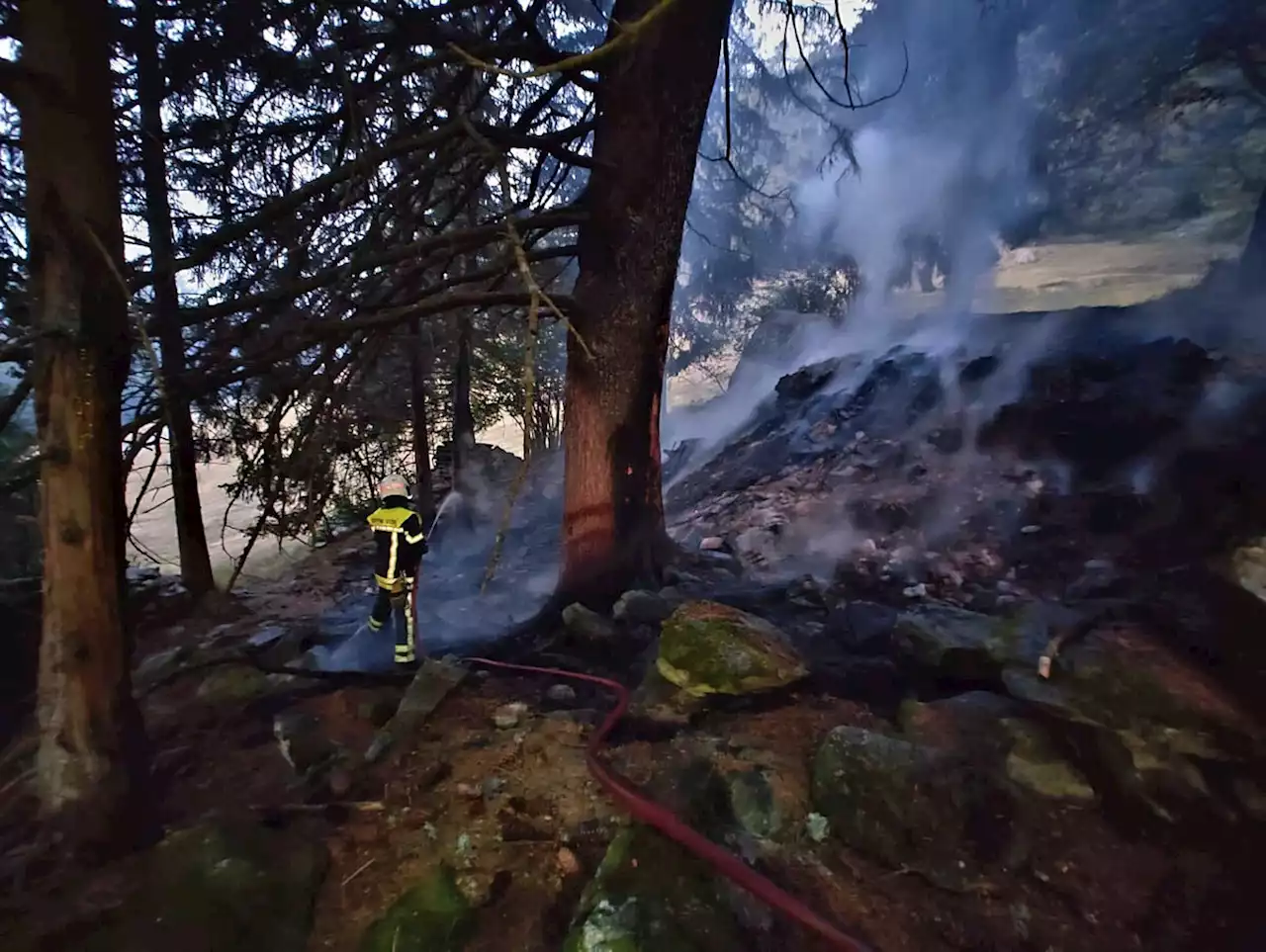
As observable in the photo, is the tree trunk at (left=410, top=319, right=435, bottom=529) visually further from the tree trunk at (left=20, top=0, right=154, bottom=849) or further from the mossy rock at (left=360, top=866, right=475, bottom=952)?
the mossy rock at (left=360, top=866, right=475, bottom=952)

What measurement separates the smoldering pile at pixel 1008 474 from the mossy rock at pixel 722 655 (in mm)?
2215

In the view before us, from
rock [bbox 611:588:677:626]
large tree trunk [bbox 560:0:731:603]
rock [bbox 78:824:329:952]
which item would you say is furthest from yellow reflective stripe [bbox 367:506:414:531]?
rock [bbox 78:824:329:952]

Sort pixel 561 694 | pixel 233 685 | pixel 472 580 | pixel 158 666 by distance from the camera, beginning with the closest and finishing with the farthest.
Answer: pixel 561 694
pixel 233 685
pixel 158 666
pixel 472 580

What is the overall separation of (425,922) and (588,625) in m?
2.25

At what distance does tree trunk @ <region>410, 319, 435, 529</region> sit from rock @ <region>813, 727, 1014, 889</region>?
6.64 meters

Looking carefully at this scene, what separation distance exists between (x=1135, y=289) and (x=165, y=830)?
50.6ft

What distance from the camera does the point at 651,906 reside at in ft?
7.60

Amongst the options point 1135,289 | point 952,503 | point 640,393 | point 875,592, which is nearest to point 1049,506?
point 952,503

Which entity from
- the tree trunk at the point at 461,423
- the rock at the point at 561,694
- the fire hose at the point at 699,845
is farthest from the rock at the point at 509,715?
the tree trunk at the point at 461,423

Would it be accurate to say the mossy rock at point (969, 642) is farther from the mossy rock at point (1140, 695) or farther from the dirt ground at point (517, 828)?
the dirt ground at point (517, 828)

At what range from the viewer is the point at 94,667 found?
2.65 meters

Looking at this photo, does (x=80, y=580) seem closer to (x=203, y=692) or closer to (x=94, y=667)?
(x=94, y=667)

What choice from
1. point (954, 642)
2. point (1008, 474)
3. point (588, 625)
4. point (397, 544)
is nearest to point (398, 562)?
point (397, 544)

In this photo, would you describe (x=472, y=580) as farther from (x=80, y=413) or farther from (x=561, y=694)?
(x=80, y=413)
